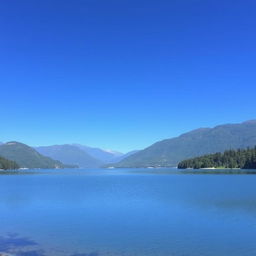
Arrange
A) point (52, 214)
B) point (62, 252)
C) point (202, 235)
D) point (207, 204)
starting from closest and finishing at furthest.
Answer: point (62, 252) → point (202, 235) → point (52, 214) → point (207, 204)

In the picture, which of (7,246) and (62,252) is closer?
(62,252)

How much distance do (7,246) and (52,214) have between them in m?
17.2

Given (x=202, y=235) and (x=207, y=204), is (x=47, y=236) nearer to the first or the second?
(x=202, y=235)

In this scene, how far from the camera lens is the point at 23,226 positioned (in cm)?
3869

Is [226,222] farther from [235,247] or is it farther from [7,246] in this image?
[7,246]

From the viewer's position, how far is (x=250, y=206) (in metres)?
47.3

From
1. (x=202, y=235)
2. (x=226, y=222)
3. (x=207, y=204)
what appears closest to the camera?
(x=202, y=235)

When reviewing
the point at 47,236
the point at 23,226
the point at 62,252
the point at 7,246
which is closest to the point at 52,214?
the point at 23,226

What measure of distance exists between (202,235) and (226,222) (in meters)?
6.49

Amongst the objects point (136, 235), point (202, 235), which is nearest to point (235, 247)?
point (202, 235)

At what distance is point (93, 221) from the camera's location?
133 ft

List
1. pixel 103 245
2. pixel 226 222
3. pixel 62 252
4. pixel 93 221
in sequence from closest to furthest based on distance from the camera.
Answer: pixel 62 252 < pixel 103 245 < pixel 226 222 < pixel 93 221

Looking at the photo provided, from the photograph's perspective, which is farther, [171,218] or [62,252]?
[171,218]

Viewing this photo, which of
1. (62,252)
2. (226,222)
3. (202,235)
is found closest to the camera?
(62,252)
